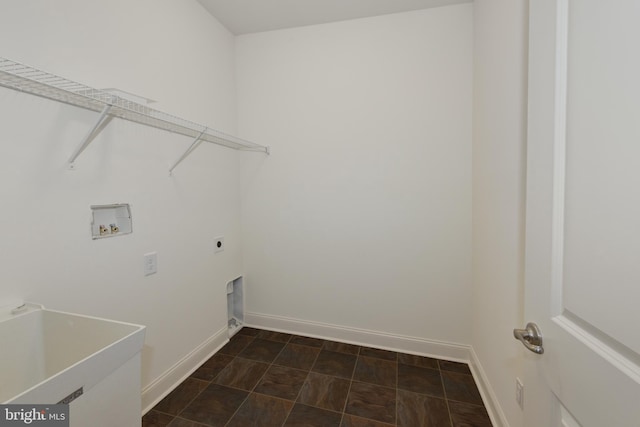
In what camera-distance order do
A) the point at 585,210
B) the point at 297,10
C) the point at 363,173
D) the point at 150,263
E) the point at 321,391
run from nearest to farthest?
the point at 585,210 → the point at 150,263 → the point at 321,391 → the point at 297,10 → the point at 363,173

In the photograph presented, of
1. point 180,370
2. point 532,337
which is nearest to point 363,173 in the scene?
point 532,337

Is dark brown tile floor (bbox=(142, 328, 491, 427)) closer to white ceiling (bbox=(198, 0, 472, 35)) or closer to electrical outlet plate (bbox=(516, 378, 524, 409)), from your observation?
electrical outlet plate (bbox=(516, 378, 524, 409))

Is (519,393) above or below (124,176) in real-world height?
below

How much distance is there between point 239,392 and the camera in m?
1.67

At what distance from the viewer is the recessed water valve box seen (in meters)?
1.29

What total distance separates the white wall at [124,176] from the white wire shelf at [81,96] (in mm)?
43

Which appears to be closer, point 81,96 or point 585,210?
point 585,210

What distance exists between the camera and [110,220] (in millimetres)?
1368

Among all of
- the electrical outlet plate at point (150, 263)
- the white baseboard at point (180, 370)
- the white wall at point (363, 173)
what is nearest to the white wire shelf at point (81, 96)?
the electrical outlet plate at point (150, 263)

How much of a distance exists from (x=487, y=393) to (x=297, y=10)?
2978mm

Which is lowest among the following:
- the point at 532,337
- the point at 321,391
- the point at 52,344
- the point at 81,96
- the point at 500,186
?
the point at 321,391

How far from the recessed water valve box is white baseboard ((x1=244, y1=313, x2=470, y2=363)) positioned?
147cm

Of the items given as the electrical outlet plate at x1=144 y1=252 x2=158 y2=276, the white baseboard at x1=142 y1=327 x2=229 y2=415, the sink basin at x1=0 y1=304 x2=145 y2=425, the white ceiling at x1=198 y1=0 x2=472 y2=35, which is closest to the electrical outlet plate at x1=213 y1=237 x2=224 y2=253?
the electrical outlet plate at x1=144 y1=252 x2=158 y2=276

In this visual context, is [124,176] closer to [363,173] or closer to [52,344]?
[52,344]
